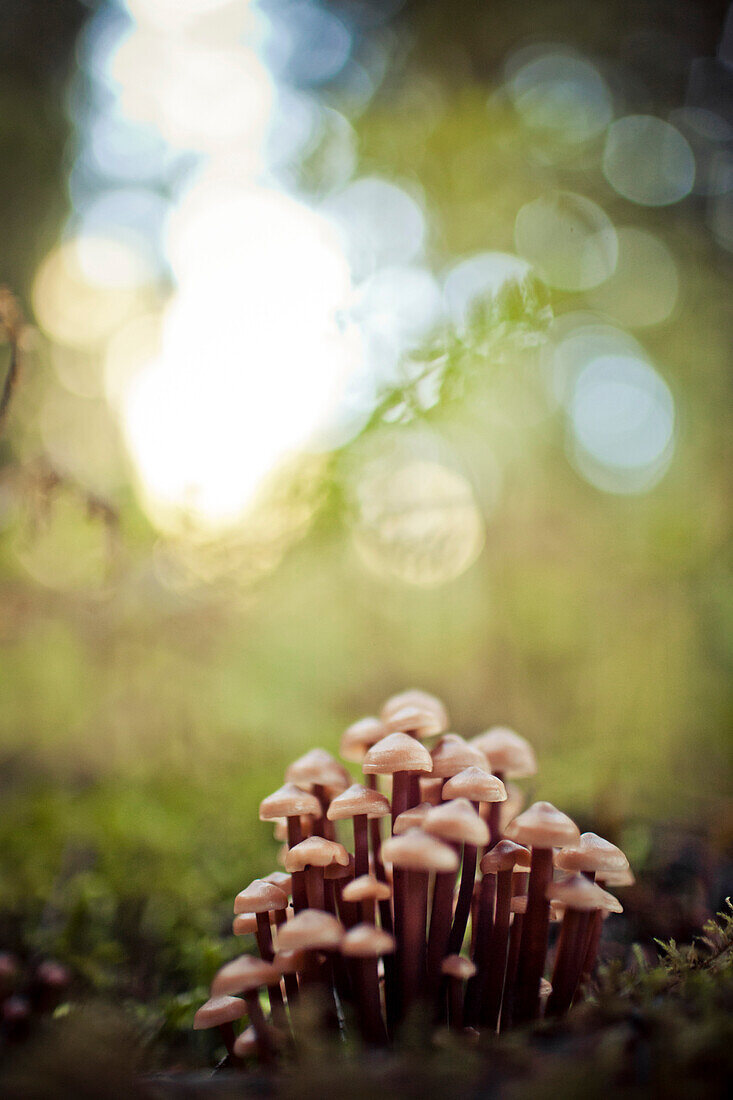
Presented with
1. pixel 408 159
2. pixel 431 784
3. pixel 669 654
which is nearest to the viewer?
pixel 431 784

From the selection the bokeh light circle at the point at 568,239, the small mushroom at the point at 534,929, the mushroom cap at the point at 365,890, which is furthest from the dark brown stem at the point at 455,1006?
the bokeh light circle at the point at 568,239

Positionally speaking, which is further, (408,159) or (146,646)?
(408,159)

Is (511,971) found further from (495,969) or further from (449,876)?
(449,876)

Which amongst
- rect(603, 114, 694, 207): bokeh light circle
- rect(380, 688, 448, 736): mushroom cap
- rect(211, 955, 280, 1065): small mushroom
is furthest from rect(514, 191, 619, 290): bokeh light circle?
rect(211, 955, 280, 1065): small mushroom

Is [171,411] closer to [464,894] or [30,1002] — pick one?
[30,1002]

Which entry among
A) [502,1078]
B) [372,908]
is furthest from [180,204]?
[502,1078]

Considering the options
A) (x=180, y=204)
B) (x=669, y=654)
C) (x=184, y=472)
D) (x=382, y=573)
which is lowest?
(x=669, y=654)
